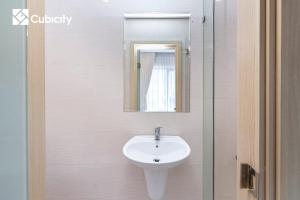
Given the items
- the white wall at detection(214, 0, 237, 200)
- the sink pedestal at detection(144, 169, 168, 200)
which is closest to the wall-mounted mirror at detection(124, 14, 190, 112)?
the white wall at detection(214, 0, 237, 200)

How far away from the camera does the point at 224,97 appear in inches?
58.9

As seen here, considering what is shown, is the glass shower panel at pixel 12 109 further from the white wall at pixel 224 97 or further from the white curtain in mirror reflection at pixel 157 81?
the white curtain in mirror reflection at pixel 157 81

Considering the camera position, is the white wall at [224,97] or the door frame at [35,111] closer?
the door frame at [35,111]

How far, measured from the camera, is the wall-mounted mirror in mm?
2023

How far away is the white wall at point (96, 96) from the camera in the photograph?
6.60 ft

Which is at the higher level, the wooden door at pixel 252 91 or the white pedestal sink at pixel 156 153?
the wooden door at pixel 252 91

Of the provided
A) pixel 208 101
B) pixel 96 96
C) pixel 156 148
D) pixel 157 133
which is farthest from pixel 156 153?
pixel 96 96

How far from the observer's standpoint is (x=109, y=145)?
2020 millimetres

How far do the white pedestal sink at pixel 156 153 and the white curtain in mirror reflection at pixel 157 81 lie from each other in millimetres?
271

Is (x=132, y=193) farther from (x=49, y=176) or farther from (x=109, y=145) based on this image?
(x=49, y=176)

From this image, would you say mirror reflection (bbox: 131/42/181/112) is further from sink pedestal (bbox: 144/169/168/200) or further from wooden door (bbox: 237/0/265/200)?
wooden door (bbox: 237/0/265/200)

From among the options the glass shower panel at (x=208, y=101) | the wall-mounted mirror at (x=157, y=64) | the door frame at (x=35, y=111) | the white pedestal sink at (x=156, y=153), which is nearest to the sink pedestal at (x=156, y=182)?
the white pedestal sink at (x=156, y=153)

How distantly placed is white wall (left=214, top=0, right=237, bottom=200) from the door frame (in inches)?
36.1

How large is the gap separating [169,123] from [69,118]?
851mm
